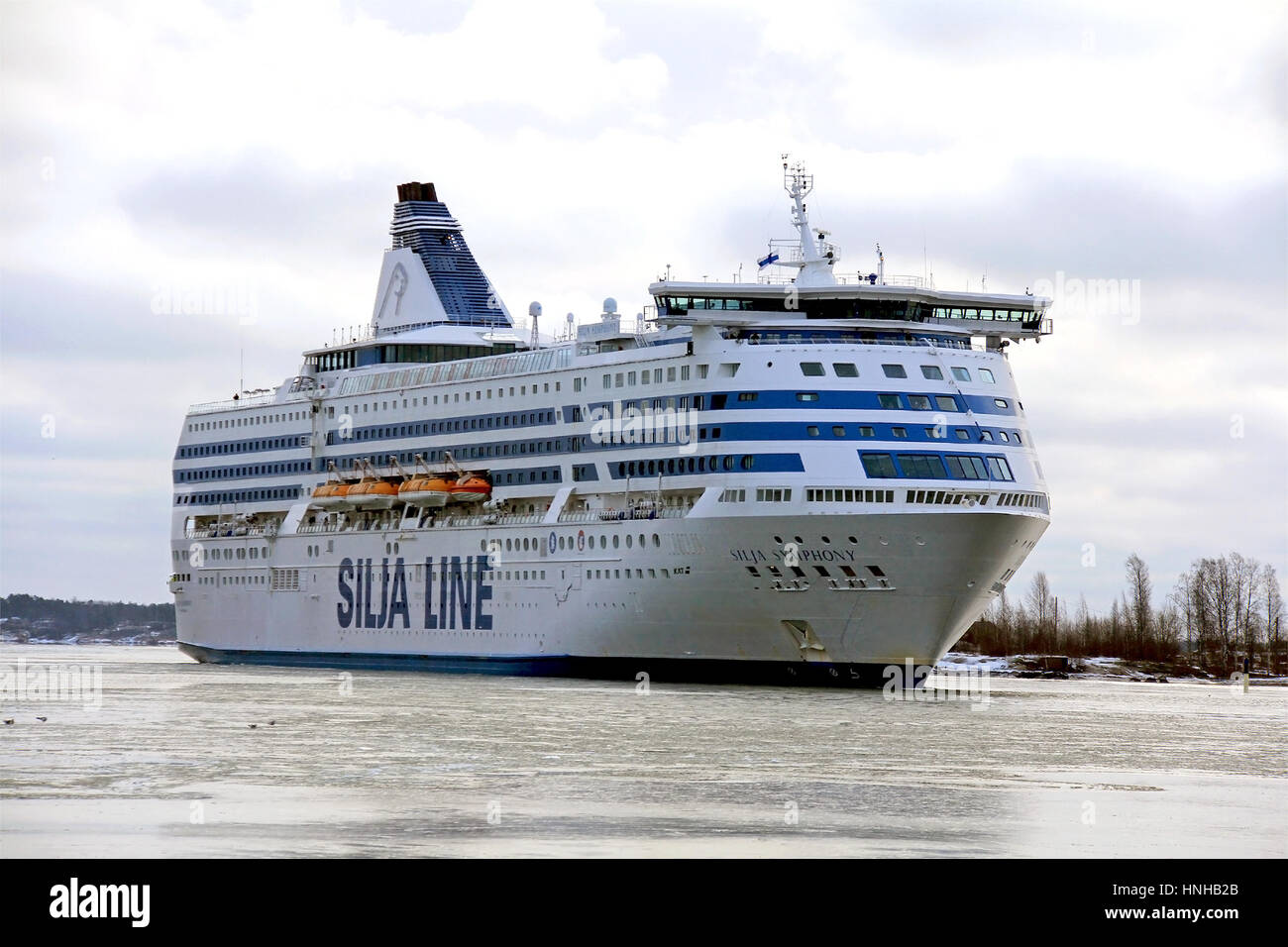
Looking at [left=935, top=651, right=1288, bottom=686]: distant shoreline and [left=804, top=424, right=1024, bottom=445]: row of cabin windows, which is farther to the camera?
[left=935, top=651, right=1288, bottom=686]: distant shoreline

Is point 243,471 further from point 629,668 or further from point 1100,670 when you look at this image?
point 1100,670

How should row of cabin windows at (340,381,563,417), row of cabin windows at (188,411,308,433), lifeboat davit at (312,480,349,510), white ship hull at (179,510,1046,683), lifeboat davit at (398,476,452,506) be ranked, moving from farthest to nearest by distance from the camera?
row of cabin windows at (188,411,308,433) → lifeboat davit at (312,480,349,510) → lifeboat davit at (398,476,452,506) → row of cabin windows at (340,381,563,417) → white ship hull at (179,510,1046,683)

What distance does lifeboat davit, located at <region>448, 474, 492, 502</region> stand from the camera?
66000 mm

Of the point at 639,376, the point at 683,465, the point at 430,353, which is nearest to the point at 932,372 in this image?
the point at 683,465

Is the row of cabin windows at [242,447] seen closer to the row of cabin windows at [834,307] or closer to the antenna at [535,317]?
the antenna at [535,317]

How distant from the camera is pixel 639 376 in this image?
5978cm

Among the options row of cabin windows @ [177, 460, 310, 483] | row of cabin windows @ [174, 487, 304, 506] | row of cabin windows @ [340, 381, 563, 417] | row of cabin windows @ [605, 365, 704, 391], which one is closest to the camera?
row of cabin windows @ [605, 365, 704, 391]

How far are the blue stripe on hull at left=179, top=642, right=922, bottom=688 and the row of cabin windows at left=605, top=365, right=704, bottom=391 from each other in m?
8.46

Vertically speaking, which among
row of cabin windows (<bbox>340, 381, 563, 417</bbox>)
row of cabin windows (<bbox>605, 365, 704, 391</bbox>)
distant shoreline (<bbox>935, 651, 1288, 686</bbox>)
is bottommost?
distant shoreline (<bbox>935, 651, 1288, 686</bbox>)

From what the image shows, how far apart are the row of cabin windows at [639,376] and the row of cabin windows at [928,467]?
6991mm

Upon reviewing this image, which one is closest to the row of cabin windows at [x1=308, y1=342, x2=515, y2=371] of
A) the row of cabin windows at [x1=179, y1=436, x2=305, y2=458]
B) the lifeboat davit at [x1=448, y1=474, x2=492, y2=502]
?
the row of cabin windows at [x1=179, y1=436, x2=305, y2=458]

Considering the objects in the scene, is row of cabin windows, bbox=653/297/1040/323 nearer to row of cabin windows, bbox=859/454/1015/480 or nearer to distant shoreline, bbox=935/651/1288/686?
row of cabin windows, bbox=859/454/1015/480

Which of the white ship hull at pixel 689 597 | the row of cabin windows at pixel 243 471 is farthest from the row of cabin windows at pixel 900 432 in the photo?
the row of cabin windows at pixel 243 471

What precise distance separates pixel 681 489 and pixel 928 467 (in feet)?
26.1
